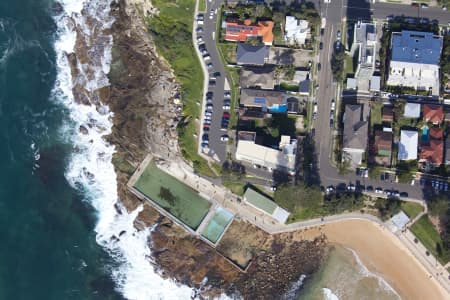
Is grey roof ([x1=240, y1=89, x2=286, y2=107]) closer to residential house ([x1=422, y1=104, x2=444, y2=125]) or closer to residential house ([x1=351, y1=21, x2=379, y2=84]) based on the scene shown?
residential house ([x1=351, y1=21, x2=379, y2=84])

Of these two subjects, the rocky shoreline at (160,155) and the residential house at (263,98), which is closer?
the residential house at (263,98)

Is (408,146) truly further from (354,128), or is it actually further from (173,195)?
(173,195)

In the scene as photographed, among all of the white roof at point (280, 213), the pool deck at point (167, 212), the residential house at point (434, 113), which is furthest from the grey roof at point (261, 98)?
the residential house at point (434, 113)

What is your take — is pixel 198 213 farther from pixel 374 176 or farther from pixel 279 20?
pixel 279 20

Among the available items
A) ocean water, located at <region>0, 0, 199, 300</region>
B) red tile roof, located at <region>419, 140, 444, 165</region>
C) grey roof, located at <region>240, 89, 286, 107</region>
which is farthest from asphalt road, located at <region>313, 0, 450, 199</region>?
ocean water, located at <region>0, 0, 199, 300</region>

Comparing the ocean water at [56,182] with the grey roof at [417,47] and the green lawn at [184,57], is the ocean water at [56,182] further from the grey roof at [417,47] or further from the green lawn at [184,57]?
the grey roof at [417,47]

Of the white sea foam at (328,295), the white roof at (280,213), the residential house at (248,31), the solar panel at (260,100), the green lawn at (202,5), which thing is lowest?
the white sea foam at (328,295)
